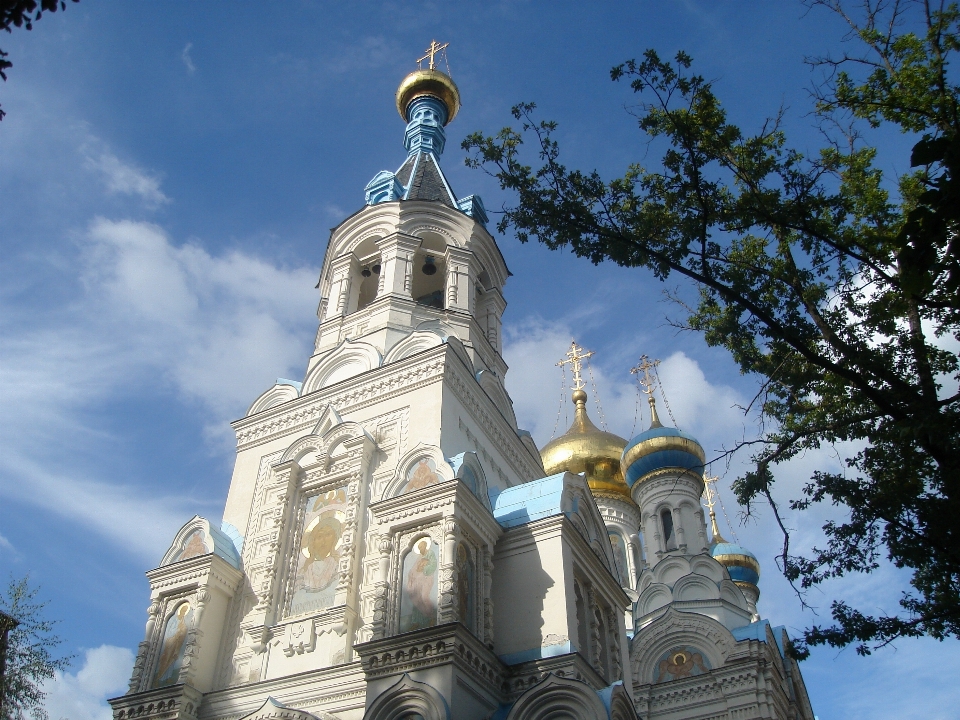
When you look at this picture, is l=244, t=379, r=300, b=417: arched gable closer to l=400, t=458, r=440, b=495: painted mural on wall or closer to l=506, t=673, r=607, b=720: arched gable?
l=400, t=458, r=440, b=495: painted mural on wall

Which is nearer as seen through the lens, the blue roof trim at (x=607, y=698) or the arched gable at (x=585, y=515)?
the blue roof trim at (x=607, y=698)

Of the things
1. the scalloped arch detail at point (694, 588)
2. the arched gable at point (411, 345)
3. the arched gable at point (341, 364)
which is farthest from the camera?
the scalloped arch detail at point (694, 588)

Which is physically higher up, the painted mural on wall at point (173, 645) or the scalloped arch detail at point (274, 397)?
the scalloped arch detail at point (274, 397)

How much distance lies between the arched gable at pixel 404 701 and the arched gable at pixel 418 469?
2089 mm

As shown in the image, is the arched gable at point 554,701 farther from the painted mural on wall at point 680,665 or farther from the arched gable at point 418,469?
the painted mural on wall at point 680,665

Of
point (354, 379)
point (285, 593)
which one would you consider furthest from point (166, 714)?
point (354, 379)

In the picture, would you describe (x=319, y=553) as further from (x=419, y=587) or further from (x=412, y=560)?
(x=419, y=587)

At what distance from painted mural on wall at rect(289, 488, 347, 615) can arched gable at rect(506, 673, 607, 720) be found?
2651mm

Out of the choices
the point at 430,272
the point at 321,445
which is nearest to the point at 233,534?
the point at 321,445

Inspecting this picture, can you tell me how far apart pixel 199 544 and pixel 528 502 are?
154 inches

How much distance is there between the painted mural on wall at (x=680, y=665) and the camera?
14227 mm

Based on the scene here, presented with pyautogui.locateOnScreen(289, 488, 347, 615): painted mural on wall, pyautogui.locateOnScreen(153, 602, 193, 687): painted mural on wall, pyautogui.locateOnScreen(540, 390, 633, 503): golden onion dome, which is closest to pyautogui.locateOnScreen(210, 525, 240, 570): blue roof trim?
pyautogui.locateOnScreen(153, 602, 193, 687): painted mural on wall

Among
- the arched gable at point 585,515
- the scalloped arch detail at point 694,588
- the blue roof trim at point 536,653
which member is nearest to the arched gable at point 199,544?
the blue roof trim at point 536,653

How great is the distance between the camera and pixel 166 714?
345 inches
